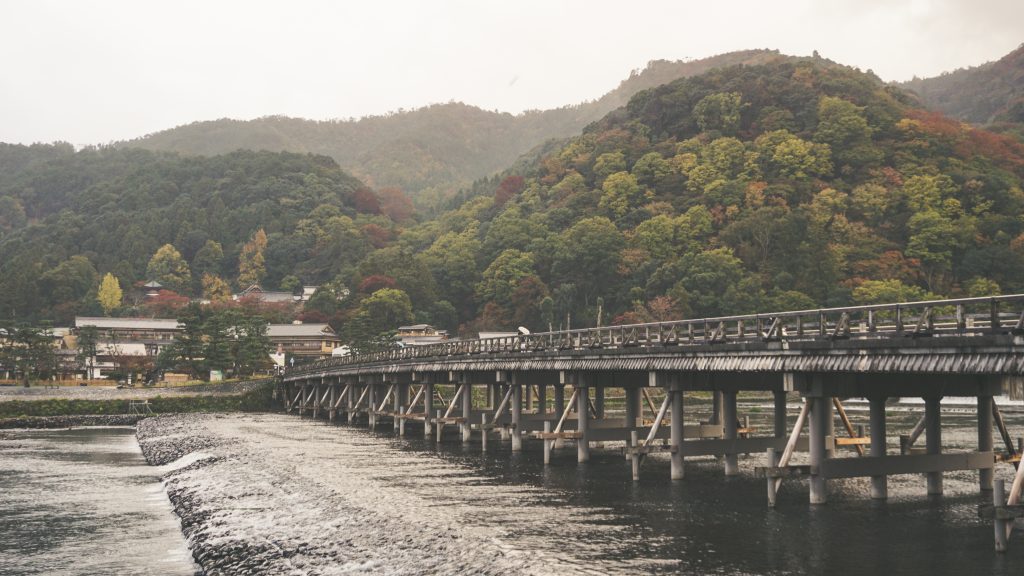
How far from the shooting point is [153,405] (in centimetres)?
8569

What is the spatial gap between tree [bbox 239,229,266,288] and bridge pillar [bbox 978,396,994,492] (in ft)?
557

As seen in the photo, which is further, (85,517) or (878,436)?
(85,517)

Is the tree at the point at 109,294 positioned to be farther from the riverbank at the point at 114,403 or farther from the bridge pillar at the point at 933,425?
the bridge pillar at the point at 933,425

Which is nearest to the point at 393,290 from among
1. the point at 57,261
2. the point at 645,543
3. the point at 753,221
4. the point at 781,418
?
the point at 753,221

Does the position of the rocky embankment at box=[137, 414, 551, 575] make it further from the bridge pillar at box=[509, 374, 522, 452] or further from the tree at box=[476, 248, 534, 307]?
the tree at box=[476, 248, 534, 307]

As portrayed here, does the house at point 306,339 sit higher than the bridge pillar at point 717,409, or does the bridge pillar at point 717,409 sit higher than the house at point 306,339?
the house at point 306,339

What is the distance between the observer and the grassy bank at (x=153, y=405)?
268 feet

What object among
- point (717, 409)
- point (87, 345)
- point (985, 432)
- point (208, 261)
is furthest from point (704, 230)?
point (208, 261)

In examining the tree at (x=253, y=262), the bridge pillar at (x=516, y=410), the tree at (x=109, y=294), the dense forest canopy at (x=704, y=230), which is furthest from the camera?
the tree at (x=253, y=262)

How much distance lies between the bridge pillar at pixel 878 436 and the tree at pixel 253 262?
555 ft

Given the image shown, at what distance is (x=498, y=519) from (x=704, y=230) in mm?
97328

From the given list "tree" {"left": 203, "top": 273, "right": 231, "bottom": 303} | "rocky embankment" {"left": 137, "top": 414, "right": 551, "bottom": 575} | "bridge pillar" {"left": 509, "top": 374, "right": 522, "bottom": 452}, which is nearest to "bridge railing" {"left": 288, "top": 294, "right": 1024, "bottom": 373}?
"bridge pillar" {"left": 509, "top": 374, "right": 522, "bottom": 452}

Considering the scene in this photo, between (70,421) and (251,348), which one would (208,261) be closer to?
(251,348)

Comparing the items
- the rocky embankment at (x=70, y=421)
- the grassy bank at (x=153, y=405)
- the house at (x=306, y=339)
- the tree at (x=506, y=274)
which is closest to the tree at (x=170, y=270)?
the house at (x=306, y=339)
